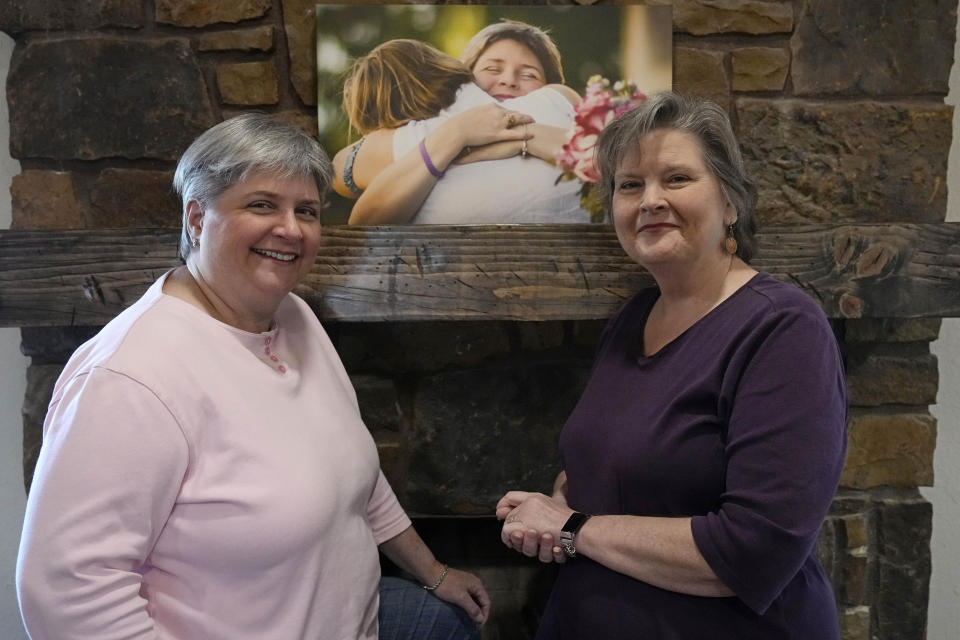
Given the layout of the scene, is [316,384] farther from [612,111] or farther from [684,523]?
[612,111]

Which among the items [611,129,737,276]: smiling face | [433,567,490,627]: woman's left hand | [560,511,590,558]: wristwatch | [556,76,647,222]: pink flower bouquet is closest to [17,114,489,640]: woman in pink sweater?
[433,567,490,627]: woman's left hand

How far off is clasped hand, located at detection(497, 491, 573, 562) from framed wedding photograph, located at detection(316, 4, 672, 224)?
667mm

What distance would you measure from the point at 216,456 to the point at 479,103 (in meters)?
1.01

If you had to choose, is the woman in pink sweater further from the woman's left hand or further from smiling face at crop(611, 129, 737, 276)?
smiling face at crop(611, 129, 737, 276)

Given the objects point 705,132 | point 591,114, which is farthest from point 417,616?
point 591,114

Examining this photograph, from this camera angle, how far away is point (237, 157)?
1150 mm

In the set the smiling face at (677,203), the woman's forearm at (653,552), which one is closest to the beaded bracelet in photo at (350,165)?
the smiling face at (677,203)

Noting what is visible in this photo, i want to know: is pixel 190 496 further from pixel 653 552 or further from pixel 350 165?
pixel 350 165

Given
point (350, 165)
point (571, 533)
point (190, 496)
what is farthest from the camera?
point (350, 165)

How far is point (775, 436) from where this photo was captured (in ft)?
3.53

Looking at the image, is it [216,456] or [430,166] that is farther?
[430,166]

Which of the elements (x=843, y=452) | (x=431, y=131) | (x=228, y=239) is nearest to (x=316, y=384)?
(x=228, y=239)

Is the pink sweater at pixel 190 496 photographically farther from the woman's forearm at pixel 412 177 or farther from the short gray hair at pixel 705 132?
the short gray hair at pixel 705 132

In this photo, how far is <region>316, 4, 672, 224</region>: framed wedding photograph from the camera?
1.71 meters
